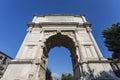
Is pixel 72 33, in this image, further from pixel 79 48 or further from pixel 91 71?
pixel 91 71

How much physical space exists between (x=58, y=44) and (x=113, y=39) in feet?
28.5

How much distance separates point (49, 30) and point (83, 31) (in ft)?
16.7

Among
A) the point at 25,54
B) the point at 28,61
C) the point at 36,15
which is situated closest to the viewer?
the point at 28,61

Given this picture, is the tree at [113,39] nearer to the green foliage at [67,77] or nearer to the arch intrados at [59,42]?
the arch intrados at [59,42]

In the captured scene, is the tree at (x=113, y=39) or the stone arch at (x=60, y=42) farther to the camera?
the tree at (x=113, y=39)

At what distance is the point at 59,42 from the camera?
17922 millimetres

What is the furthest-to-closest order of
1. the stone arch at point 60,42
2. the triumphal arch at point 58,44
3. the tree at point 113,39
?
the tree at point 113,39 < the stone arch at point 60,42 < the triumphal arch at point 58,44

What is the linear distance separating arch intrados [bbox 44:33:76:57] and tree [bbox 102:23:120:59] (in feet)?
20.4

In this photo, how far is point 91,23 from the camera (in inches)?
678

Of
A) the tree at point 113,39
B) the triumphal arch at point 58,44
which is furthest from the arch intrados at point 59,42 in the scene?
the tree at point 113,39

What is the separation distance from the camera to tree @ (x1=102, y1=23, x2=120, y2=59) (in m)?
16.4

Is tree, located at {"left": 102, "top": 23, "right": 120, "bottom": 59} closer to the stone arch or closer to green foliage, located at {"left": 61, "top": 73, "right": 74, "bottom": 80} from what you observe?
the stone arch

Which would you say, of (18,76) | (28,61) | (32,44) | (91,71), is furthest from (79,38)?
(18,76)

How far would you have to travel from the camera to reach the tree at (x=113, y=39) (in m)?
16.4
